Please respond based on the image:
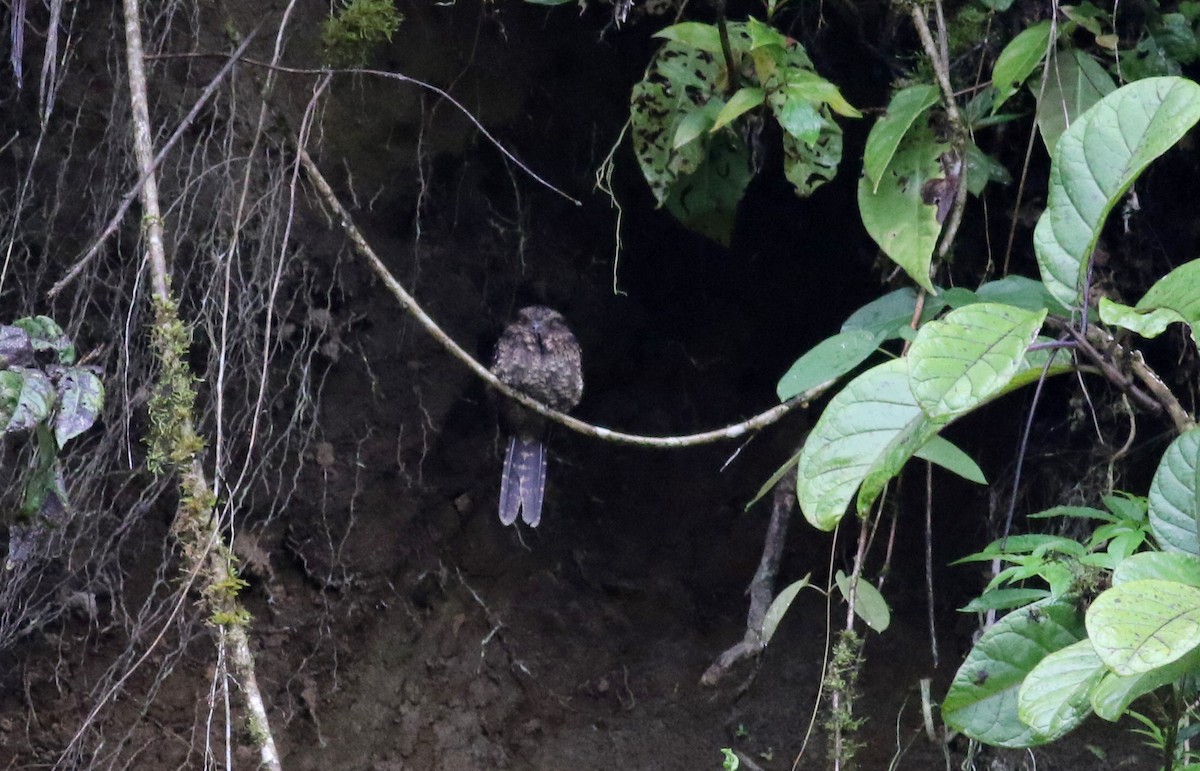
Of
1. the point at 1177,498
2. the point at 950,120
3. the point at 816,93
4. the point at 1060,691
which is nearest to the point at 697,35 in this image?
the point at 816,93

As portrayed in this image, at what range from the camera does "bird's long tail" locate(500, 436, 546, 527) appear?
119 inches

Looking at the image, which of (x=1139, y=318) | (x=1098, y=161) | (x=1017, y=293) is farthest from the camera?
(x=1017, y=293)

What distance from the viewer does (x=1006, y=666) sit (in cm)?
144

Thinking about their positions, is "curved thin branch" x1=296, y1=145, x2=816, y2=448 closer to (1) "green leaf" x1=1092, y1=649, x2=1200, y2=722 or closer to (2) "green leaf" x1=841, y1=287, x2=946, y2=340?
(2) "green leaf" x1=841, y1=287, x2=946, y2=340

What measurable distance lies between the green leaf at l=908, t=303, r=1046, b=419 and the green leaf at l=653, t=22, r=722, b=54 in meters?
1.22

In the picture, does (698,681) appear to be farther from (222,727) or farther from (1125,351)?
(1125,351)

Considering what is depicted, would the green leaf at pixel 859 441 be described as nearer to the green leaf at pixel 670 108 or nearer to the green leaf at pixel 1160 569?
the green leaf at pixel 1160 569

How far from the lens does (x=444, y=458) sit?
3285 mm

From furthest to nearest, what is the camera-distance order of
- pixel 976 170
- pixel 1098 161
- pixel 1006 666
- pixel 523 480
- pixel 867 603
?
pixel 523 480, pixel 976 170, pixel 867 603, pixel 1006 666, pixel 1098 161

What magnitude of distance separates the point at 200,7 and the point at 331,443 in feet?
4.03

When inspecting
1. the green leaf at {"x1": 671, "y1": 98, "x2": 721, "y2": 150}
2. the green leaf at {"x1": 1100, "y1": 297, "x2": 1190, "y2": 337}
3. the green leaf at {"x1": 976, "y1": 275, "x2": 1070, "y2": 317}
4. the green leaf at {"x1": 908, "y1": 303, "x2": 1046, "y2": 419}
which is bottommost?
the green leaf at {"x1": 976, "y1": 275, "x2": 1070, "y2": 317}

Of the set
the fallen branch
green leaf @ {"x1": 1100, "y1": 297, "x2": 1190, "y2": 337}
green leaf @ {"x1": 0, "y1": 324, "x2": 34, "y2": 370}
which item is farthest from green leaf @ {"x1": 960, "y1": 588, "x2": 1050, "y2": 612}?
green leaf @ {"x1": 0, "y1": 324, "x2": 34, "y2": 370}

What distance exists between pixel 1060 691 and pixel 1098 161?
636mm

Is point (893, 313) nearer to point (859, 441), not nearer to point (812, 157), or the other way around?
point (812, 157)
